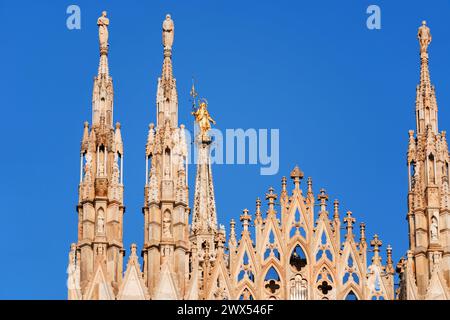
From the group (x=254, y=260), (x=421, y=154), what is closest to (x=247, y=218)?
(x=254, y=260)

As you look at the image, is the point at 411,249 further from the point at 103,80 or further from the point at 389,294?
the point at 103,80

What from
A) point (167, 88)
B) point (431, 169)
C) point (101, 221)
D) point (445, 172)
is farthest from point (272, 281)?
point (167, 88)

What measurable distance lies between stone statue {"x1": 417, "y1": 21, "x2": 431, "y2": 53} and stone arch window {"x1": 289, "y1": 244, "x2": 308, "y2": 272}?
6.22 metres

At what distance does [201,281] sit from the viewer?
5559 centimetres

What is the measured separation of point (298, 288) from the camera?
55.8m

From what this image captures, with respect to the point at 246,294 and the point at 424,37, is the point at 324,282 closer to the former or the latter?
the point at 246,294

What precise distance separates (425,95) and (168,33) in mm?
6804

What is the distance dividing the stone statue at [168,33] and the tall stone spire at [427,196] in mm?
6513

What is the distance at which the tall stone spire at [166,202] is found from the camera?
177ft

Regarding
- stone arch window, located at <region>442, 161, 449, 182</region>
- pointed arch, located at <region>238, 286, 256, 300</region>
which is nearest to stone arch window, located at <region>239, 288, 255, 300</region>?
pointed arch, located at <region>238, 286, 256, 300</region>

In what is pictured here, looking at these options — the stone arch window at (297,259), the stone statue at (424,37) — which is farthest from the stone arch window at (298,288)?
the stone statue at (424,37)

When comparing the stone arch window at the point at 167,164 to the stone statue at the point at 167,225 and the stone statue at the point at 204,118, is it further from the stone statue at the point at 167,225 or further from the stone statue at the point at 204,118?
the stone statue at the point at 204,118

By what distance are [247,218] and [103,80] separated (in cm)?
511
